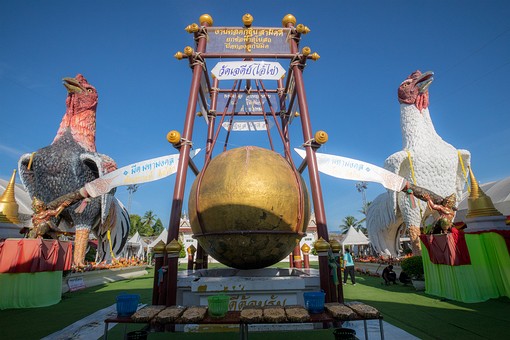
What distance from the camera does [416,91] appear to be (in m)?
13.0

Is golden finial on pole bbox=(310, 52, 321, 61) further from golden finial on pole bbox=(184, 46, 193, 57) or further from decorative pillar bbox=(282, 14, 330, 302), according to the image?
golden finial on pole bbox=(184, 46, 193, 57)

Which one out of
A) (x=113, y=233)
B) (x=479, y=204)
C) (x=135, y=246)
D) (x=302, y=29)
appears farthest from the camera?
(x=135, y=246)

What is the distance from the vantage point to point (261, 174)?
17.4ft

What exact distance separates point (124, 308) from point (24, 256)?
22.6 feet

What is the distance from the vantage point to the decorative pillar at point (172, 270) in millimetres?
5121

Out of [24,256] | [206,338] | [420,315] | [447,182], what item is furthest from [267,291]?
[447,182]

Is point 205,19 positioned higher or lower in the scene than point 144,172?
higher

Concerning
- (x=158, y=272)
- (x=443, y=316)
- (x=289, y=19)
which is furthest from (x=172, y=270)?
Answer: (x=289, y=19)

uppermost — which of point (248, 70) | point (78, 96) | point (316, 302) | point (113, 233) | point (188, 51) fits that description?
point (78, 96)

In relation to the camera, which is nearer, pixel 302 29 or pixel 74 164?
pixel 302 29

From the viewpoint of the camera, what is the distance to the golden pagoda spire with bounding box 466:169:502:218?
9.83 m

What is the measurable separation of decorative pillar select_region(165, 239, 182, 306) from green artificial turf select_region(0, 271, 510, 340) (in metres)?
0.80

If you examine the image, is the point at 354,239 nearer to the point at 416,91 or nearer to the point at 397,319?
the point at 416,91

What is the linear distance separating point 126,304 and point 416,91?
14.3 meters
